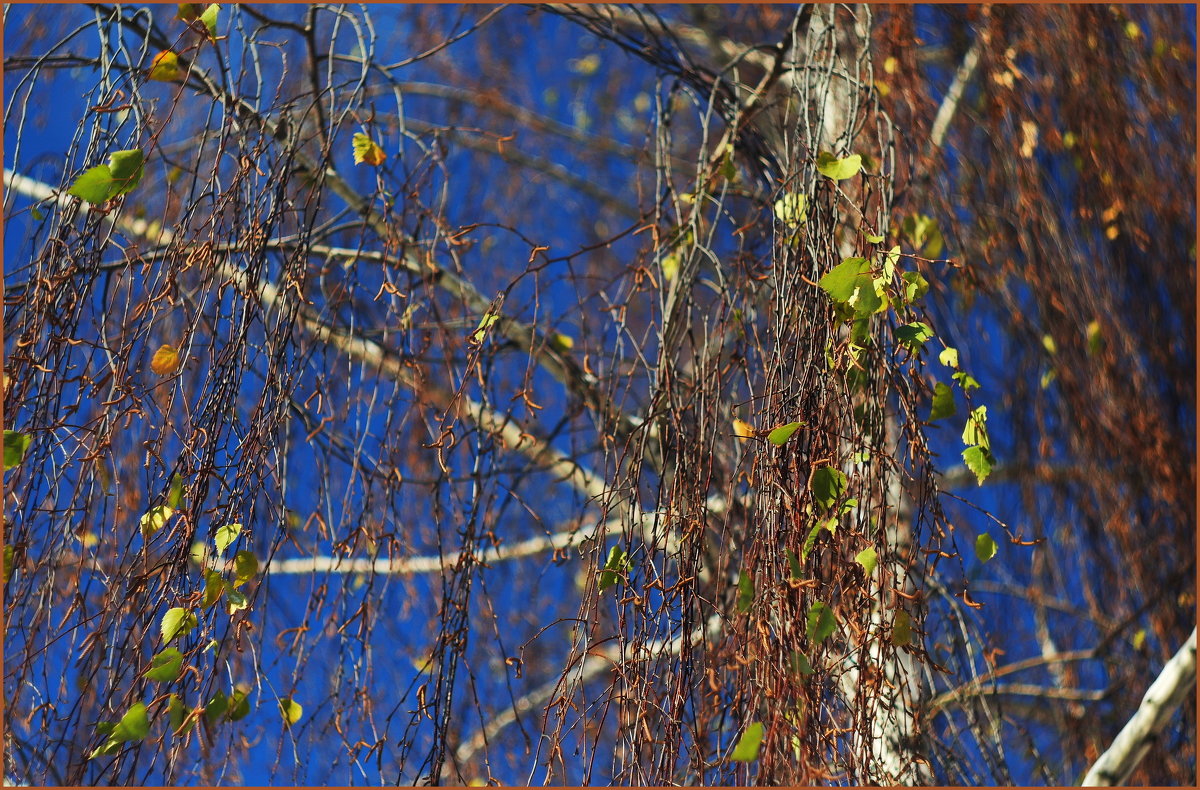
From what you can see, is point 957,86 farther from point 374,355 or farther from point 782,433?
point 782,433

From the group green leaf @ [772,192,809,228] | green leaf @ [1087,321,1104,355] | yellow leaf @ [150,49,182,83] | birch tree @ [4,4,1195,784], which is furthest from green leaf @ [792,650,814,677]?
green leaf @ [1087,321,1104,355]

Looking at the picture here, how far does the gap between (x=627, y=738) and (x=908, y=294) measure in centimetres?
56

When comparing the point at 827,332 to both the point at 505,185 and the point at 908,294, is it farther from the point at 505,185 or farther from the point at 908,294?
the point at 505,185

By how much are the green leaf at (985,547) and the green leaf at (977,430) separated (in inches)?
4.3

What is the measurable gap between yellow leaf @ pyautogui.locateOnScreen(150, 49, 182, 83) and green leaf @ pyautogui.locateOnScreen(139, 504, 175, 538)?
52 cm

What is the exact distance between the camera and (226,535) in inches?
43.6

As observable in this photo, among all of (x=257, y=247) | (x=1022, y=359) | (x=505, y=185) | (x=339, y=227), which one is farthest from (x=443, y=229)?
(x=505, y=185)

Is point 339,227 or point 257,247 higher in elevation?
point 339,227

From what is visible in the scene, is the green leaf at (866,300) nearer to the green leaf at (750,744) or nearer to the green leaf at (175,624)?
the green leaf at (750,744)

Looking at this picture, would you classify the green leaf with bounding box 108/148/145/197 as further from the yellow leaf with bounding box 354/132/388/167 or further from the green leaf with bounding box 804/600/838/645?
the green leaf with bounding box 804/600/838/645

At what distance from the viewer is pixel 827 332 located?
43.5 inches

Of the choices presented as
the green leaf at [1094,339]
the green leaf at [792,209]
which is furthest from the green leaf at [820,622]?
the green leaf at [1094,339]

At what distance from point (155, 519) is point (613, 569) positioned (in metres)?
0.50

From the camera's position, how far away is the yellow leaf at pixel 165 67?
1220 millimetres
